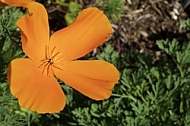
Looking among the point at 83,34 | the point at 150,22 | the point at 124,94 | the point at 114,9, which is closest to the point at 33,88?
the point at 83,34

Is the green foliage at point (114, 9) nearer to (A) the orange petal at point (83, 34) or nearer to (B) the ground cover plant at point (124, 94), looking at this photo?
(B) the ground cover plant at point (124, 94)

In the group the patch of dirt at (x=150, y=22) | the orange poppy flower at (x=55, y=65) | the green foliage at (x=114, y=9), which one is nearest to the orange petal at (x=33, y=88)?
the orange poppy flower at (x=55, y=65)

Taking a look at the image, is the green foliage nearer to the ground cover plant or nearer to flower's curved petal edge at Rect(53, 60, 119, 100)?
the ground cover plant

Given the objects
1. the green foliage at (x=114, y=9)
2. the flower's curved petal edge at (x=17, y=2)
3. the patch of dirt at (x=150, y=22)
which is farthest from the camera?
the patch of dirt at (x=150, y=22)

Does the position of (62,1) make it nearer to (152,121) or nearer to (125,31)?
(125,31)

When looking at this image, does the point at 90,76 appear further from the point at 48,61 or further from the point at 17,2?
the point at 17,2

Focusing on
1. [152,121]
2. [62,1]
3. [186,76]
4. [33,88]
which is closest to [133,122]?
[152,121]
